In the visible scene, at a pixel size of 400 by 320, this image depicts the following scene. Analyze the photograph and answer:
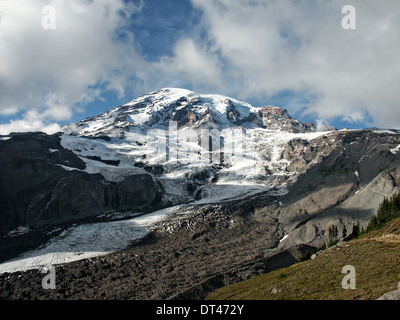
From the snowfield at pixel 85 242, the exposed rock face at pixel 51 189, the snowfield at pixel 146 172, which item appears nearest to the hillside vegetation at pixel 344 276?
the snowfield at pixel 85 242

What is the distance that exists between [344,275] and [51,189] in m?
97.2

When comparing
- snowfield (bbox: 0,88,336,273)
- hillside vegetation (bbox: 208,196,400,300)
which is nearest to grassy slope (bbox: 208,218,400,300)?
hillside vegetation (bbox: 208,196,400,300)

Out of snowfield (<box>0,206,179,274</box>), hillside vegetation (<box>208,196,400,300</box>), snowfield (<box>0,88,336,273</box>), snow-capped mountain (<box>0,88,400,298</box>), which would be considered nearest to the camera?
hillside vegetation (<box>208,196,400,300</box>)

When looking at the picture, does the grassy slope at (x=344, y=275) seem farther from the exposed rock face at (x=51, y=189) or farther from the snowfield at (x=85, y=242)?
the exposed rock face at (x=51, y=189)

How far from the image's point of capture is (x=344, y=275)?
3198 centimetres

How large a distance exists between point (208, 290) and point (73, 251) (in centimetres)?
3864

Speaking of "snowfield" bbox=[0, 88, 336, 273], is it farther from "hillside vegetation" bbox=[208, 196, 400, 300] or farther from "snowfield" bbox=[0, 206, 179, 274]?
"hillside vegetation" bbox=[208, 196, 400, 300]

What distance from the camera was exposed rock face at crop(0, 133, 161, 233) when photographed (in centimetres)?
9950

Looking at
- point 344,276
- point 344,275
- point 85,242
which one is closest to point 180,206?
point 85,242

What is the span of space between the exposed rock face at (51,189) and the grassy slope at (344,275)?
7623 cm

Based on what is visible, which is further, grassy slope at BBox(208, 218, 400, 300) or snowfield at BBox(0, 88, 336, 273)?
snowfield at BBox(0, 88, 336, 273)

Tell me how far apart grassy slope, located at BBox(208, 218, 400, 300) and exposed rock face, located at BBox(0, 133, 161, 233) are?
76.2 metres

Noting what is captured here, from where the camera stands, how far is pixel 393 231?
47.7m

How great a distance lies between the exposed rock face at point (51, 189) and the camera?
9950 cm
